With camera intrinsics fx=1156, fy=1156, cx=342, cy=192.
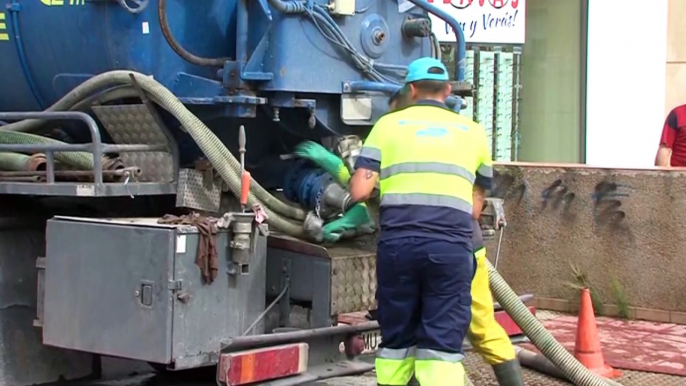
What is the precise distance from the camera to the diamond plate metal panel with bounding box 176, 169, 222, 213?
18.4 feet

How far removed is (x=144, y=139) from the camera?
5711mm

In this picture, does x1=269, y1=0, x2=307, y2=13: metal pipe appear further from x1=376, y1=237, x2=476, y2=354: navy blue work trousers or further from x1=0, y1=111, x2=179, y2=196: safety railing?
x1=376, y1=237, x2=476, y2=354: navy blue work trousers

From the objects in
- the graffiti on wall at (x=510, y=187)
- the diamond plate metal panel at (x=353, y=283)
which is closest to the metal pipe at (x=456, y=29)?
the diamond plate metal panel at (x=353, y=283)

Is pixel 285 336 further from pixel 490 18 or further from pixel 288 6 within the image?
pixel 490 18

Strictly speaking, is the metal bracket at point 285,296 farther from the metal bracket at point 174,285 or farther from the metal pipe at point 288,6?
the metal pipe at point 288,6

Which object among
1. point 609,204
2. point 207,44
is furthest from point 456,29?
point 609,204

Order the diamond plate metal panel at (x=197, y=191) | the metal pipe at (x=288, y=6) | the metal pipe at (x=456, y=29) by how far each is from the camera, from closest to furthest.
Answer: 1. the metal pipe at (x=288, y=6)
2. the diamond plate metal panel at (x=197, y=191)
3. the metal pipe at (x=456, y=29)

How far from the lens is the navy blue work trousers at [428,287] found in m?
4.88

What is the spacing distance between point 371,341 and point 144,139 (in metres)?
1.52

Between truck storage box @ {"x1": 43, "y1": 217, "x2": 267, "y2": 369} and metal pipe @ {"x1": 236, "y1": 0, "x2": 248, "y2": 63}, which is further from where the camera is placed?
metal pipe @ {"x1": 236, "y1": 0, "x2": 248, "y2": 63}

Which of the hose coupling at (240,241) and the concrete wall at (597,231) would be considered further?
the concrete wall at (597,231)

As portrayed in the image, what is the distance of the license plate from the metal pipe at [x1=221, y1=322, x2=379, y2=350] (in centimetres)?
5

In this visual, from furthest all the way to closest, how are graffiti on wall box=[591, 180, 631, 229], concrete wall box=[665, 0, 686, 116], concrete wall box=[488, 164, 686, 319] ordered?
1. concrete wall box=[665, 0, 686, 116]
2. graffiti on wall box=[591, 180, 631, 229]
3. concrete wall box=[488, 164, 686, 319]

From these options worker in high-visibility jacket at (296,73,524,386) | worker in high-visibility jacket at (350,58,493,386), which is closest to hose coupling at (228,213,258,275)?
worker in high-visibility jacket at (350,58,493,386)
